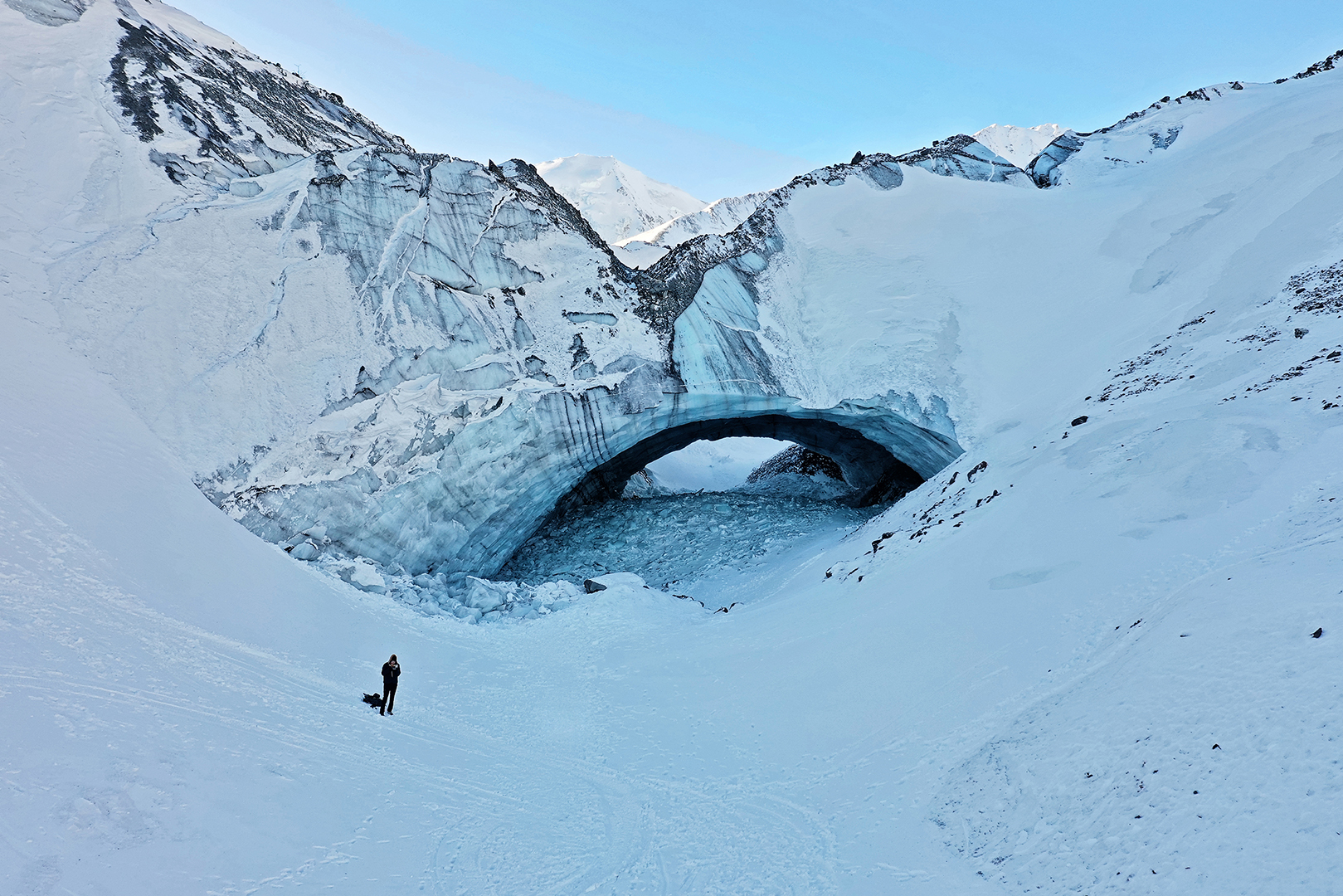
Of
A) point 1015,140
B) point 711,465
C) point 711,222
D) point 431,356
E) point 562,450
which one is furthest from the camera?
point 1015,140

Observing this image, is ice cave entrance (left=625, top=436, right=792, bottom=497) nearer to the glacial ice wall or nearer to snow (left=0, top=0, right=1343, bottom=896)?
the glacial ice wall

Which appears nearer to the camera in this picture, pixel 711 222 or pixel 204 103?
pixel 204 103

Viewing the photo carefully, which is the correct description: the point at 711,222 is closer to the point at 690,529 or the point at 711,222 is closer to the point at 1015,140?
the point at 690,529

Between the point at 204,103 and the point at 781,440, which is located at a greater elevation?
the point at 204,103

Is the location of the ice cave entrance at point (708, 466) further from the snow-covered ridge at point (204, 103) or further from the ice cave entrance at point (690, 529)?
the snow-covered ridge at point (204, 103)

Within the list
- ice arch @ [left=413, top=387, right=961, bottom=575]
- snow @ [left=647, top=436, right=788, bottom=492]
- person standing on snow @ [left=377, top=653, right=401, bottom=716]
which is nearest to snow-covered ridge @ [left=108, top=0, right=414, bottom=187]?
ice arch @ [left=413, top=387, right=961, bottom=575]

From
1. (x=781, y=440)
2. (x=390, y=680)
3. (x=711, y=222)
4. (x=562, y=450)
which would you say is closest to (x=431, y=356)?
(x=562, y=450)

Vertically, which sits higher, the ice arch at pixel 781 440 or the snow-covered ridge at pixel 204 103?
the snow-covered ridge at pixel 204 103

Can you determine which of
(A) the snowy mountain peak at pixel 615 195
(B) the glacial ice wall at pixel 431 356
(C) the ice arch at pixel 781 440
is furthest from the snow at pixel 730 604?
(A) the snowy mountain peak at pixel 615 195
